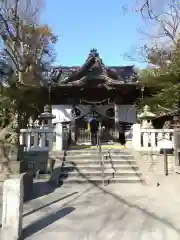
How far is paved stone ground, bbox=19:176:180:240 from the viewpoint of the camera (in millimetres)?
5836

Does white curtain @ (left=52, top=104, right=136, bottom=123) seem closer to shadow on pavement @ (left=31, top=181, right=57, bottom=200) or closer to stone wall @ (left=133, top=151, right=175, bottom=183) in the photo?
stone wall @ (left=133, top=151, right=175, bottom=183)

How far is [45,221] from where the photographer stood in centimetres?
660

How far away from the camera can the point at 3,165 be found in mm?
9289

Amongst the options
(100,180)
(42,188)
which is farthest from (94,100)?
(42,188)

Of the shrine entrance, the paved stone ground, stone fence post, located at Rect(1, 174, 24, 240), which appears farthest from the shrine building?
stone fence post, located at Rect(1, 174, 24, 240)

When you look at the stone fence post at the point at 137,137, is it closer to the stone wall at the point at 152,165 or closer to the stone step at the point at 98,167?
the stone wall at the point at 152,165

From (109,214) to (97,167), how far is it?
469 centimetres

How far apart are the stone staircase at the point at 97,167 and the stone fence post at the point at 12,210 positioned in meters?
5.25

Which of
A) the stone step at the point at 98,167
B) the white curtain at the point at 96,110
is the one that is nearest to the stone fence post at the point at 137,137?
the stone step at the point at 98,167

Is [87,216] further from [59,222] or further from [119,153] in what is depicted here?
[119,153]

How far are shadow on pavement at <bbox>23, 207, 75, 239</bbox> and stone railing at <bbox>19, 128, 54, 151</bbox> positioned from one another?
20.5 feet

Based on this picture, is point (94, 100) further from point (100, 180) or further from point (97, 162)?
point (100, 180)

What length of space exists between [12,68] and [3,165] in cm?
1466

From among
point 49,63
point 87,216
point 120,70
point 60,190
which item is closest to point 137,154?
point 60,190
